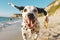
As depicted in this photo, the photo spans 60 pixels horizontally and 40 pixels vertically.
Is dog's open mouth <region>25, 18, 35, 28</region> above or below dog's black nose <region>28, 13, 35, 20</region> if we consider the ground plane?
below

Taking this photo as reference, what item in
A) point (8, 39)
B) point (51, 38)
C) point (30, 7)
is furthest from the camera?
point (8, 39)

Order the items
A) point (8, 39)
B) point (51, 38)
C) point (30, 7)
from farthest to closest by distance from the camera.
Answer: point (8, 39)
point (51, 38)
point (30, 7)

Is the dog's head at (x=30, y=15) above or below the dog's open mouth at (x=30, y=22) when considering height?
above

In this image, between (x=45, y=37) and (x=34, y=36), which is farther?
(x=45, y=37)

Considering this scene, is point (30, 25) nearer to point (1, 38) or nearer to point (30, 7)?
point (30, 7)

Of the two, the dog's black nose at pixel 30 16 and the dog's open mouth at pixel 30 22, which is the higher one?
the dog's black nose at pixel 30 16

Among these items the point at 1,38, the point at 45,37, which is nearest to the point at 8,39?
the point at 1,38

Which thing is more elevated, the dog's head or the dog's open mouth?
the dog's head

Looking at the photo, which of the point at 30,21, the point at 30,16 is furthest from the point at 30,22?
the point at 30,16

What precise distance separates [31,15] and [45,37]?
181cm

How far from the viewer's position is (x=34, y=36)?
15.8 ft

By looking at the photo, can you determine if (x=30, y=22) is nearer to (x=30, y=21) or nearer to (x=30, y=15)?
(x=30, y=21)

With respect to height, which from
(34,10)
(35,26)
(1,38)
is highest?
(34,10)

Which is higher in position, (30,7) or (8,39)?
(30,7)
